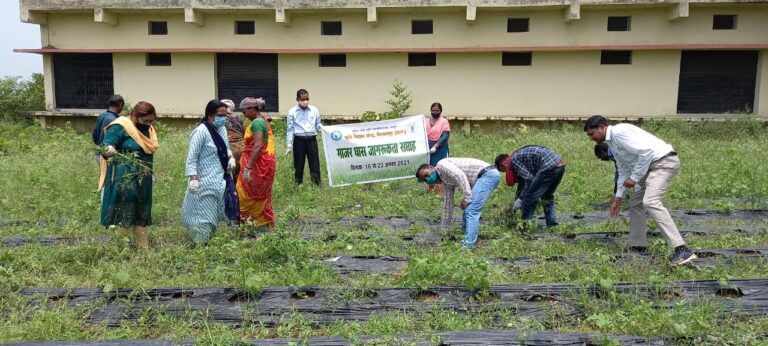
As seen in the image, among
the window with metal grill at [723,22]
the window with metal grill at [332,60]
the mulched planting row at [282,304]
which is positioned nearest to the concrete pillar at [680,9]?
the window with metal grill at [723,22]

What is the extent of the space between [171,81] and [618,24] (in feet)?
41.1

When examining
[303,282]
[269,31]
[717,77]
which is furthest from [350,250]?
[717,77]

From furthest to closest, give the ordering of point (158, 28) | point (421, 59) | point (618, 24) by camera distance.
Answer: point (158, 28), point (421, 59), point (618, 24)

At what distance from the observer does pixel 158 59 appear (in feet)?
54.3

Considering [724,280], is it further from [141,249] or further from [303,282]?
[141,249]

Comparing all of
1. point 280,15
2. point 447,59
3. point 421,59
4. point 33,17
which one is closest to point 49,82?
point 33,17

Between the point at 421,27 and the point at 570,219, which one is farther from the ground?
the point at 421,27

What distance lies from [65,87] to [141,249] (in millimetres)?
13512

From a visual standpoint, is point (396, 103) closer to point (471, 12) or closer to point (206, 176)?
point (471, 12)

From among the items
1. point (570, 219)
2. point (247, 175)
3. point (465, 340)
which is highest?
point (247, 175)

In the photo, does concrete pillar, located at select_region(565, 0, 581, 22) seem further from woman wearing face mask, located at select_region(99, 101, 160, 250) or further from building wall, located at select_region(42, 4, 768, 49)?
woman wearing face mask, located at select_region(99, 101, 160, 250)

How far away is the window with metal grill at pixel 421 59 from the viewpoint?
15913 mm

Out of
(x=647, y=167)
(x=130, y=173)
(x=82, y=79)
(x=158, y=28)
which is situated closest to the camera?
(x=647, y=167)

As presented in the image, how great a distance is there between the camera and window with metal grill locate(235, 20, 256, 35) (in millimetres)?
16172
